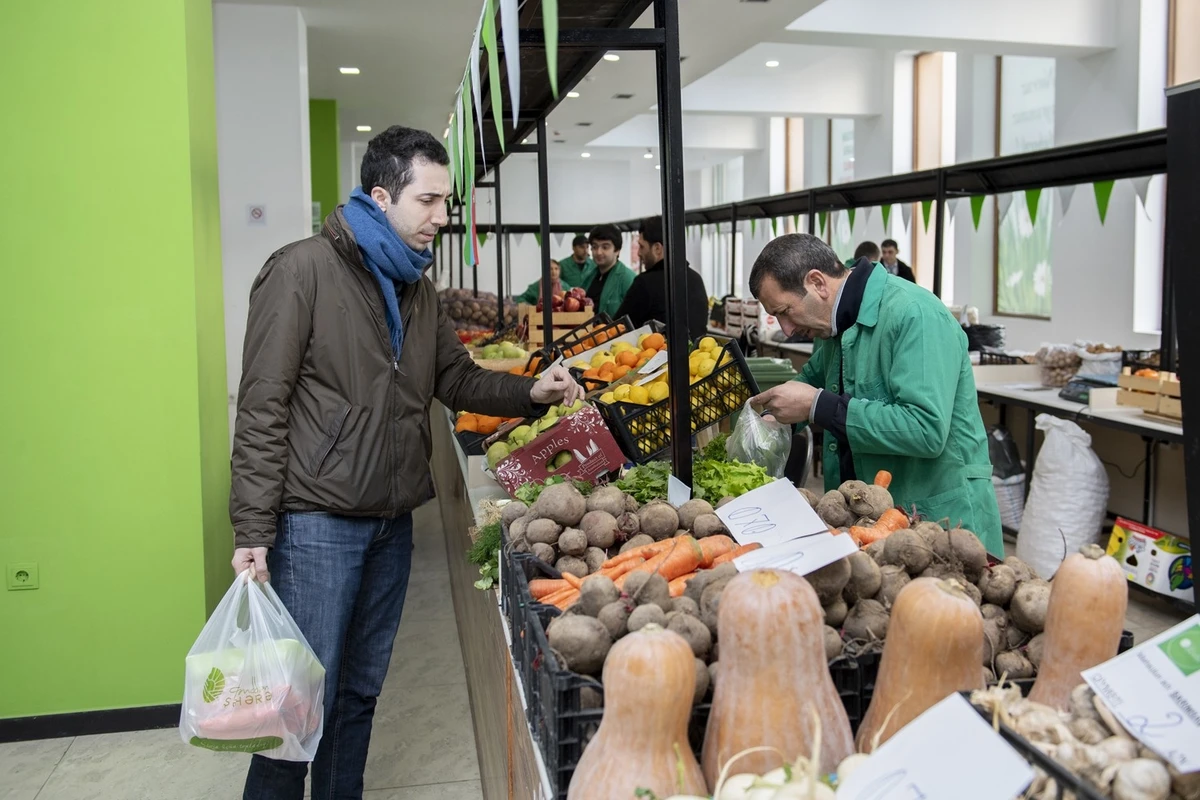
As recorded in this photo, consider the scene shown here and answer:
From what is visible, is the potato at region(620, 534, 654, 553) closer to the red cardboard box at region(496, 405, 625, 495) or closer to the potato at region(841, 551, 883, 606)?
the potato at region(841, 551, 883, 606)

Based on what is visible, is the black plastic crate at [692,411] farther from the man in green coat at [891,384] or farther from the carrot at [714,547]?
the carrot at [714,547]

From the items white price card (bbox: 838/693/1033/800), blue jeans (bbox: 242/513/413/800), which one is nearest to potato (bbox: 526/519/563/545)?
blue jeans (bbox: 242/513/413/800)

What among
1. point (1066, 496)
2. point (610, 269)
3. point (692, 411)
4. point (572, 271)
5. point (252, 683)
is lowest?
point (1066, 496)

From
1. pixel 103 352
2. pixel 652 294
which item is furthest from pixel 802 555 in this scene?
pixel 652 294

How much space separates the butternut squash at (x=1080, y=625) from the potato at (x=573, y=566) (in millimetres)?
815

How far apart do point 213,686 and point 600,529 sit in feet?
2.72

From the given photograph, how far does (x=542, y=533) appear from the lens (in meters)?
1.92

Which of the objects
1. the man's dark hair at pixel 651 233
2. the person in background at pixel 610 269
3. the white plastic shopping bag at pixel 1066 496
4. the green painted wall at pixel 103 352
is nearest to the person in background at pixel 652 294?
the man's dark hair at pixel 651 233

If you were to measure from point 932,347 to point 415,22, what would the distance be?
5.62m

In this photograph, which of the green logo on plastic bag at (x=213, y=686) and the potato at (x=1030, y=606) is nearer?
the potato at (x=1030, y=606)

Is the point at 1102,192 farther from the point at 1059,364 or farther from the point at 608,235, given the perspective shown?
the point at 608,235

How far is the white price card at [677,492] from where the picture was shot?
2186 millimetres

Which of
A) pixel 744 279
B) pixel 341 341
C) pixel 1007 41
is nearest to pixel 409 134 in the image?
pixel 341 341

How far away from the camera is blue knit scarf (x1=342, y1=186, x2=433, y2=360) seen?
2.29 meters
